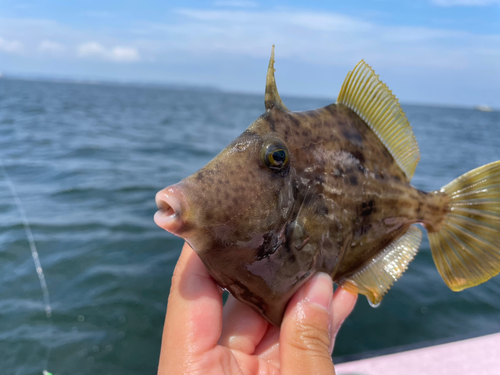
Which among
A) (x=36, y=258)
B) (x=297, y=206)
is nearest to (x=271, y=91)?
(x=297, y=206)

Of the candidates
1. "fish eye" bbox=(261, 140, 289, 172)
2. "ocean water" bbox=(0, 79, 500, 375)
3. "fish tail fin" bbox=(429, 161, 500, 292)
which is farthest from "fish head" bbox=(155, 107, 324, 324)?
"ocean water" bbox=(0, 79, 500, 375)

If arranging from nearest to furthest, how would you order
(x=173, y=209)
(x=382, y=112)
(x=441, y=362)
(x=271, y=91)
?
(x=173, y=209)
(x=271, y=91)
(x=382, y=112)
(x=441, y=362)

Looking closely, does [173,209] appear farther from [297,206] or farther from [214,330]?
[214,330]

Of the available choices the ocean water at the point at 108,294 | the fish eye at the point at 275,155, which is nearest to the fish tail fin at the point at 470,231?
the fish eye at the point at 275,155

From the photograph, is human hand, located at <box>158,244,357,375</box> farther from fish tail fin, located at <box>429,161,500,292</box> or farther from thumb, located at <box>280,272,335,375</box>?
fish tail fin, located at <box>429,161,500,292</box>

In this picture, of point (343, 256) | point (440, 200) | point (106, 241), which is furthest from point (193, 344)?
point (106, 241)

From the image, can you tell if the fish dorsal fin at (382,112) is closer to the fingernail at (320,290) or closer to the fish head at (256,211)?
the fish head at (256,211)
